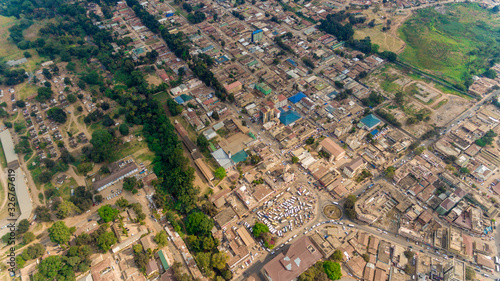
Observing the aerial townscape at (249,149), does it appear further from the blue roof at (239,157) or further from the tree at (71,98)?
the tree at (71,98)

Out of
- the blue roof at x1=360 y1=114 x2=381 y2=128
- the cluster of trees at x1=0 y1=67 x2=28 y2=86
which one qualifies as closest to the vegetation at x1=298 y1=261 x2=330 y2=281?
the blue roof at x1=360 y1=114 x2=381 y2=128

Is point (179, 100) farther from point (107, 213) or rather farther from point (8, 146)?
point (8, 146)

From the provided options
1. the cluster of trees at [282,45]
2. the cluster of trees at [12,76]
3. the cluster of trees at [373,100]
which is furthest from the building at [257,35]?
the cluster of trees at [12,76]

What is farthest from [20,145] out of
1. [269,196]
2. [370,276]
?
[370,276]

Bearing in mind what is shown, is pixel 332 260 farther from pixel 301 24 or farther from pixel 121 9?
pixel 121 9

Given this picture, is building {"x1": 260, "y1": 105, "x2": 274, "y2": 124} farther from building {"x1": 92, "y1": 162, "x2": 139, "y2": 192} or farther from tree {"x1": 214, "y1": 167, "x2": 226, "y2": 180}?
building {"x1": 92, "y1": 162, "x2": 139, "y2": 192}

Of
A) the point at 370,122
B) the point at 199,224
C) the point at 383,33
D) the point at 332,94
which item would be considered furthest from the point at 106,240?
the point at 383,33
